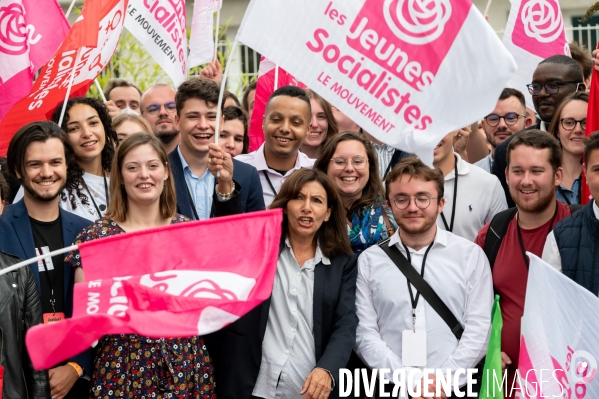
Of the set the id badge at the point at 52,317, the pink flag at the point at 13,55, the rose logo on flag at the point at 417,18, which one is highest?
the pink flag at the point at 13,55

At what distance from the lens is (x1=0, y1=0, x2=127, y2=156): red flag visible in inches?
301

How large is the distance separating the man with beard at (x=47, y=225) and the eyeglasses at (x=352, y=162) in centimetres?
173

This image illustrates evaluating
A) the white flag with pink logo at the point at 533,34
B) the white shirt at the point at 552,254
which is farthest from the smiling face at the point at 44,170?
the white flag with pink logo at the point at 533,34

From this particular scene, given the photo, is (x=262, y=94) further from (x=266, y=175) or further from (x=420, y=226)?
(x=420, y=226)

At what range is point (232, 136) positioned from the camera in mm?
8625

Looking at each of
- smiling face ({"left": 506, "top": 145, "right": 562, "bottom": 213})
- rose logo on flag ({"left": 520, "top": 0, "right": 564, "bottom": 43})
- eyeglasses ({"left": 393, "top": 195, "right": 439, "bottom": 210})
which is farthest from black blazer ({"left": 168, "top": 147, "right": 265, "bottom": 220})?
rose logo on flag ({"left": 520, "top": 0, "right": 564, "bottom": 43})

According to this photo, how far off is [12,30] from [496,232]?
412 centimetres

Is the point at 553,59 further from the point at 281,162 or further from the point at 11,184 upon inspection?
the point at 11,184

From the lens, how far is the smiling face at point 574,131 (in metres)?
7.22

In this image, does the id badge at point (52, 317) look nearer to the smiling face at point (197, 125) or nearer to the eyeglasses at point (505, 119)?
the smiling face at point (197, 125)

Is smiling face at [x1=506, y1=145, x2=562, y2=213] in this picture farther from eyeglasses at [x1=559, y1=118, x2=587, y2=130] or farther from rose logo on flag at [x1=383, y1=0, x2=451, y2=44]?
rose logo on flag at [x1=383, y1=0, x2=451, y2=44]

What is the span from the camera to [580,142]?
7.25 m

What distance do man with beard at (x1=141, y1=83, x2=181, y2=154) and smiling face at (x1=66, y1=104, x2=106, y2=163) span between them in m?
→ 1.33

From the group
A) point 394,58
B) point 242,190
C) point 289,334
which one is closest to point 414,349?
point 289,334
